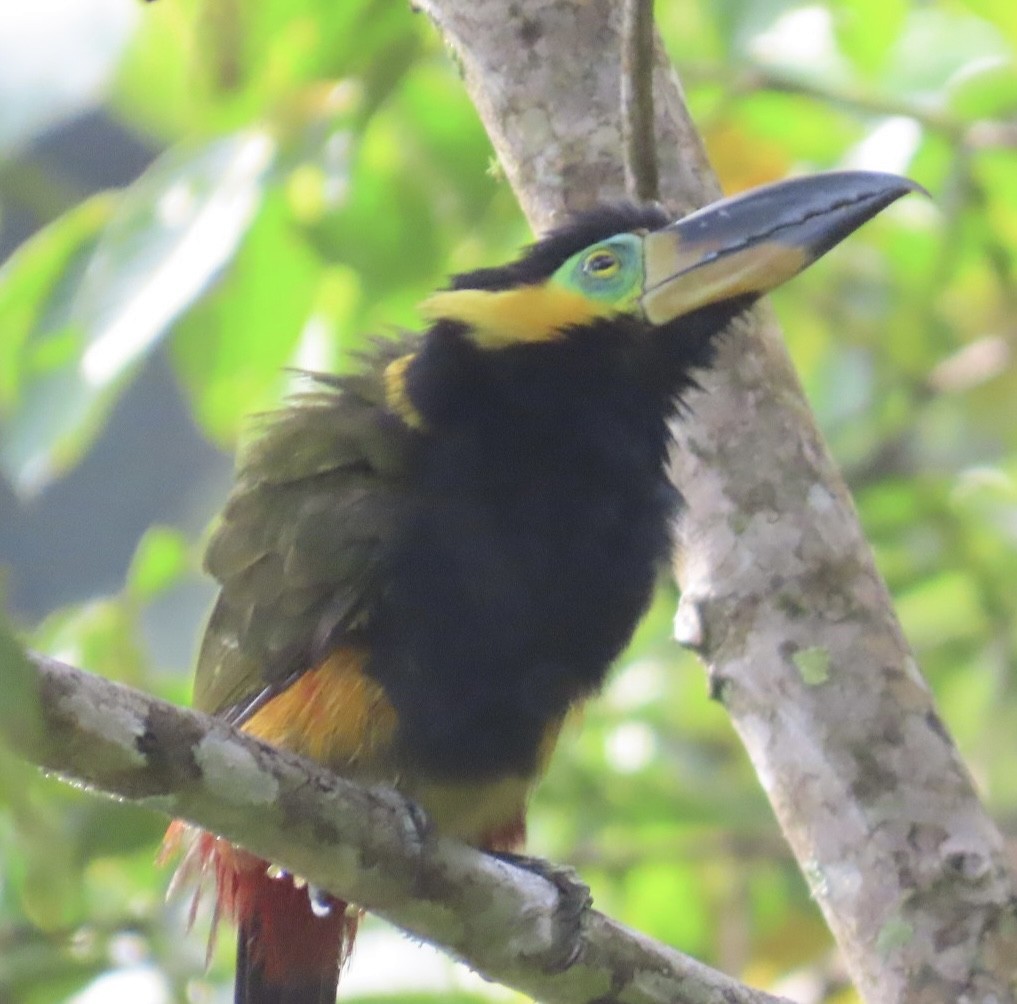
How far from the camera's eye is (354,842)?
1.76 meters

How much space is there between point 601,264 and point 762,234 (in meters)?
0.22

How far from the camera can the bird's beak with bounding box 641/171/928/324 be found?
7.39 ft

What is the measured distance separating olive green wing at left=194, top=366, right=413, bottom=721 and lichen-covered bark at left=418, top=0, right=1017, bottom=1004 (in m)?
0.42

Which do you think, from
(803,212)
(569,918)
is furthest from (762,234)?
(569,918)

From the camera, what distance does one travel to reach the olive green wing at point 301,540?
2.14 meters

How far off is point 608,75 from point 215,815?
1.30 metres

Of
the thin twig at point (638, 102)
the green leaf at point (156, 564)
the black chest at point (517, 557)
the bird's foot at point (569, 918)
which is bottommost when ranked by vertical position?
the bird's foot at point (569, 918)

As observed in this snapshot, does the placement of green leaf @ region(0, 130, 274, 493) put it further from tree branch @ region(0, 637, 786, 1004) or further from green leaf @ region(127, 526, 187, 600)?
tree branch @ region(0, 637, 786, 1004)

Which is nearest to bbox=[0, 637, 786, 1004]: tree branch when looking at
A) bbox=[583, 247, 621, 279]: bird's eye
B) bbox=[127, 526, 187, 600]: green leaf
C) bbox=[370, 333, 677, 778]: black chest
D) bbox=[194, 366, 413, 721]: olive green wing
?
bbox=[370, 333, 677, 778]: black chest

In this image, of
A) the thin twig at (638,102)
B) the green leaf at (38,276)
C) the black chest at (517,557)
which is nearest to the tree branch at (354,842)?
the black chest at (517,557)

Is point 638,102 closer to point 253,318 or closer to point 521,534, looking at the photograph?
point 521,534

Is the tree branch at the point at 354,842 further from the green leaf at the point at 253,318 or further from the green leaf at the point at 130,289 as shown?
the green leaf at the point at 253,318

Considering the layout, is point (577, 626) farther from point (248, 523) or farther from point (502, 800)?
point (248, 523)

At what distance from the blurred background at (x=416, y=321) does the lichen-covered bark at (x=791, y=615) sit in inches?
15.1
